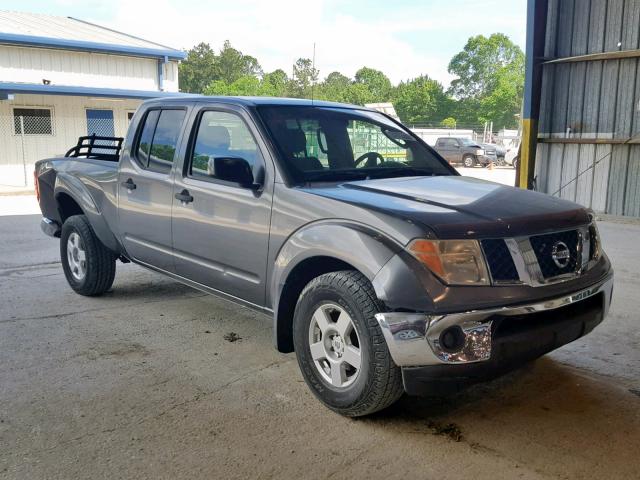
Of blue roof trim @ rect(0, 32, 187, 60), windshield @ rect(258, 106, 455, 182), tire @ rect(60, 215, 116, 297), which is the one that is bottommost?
tire @ rect(60, 215, 116, 297)

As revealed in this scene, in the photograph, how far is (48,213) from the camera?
6.61 metres

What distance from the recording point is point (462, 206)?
3467mm

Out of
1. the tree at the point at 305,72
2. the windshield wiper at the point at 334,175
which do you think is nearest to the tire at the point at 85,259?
the tree at the point at 305,72

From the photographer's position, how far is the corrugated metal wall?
11938mm

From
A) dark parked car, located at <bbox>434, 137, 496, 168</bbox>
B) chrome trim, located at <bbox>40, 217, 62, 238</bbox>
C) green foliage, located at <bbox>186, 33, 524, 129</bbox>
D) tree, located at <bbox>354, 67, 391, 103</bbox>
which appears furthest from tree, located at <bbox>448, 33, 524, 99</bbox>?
chrome trim, located at <bbox>40, 217, 62, 238</bbox>

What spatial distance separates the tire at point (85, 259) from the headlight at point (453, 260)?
373cm

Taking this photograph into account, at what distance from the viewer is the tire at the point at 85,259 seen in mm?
5934

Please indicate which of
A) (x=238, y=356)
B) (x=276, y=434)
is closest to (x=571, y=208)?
(x=276, y=434)

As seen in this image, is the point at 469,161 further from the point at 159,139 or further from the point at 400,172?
the point at 400,172

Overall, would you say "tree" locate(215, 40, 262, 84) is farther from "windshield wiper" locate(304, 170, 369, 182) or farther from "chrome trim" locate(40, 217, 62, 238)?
"windshield wiper" locate(304, 170, 369, 182)

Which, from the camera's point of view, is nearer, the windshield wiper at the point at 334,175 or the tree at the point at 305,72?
the windshield wiper at the point at 334,175

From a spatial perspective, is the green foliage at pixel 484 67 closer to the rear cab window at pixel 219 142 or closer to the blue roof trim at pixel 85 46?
the blue roof trim at pixel 85 46

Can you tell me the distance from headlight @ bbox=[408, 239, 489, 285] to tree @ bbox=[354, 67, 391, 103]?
10204 centimetres

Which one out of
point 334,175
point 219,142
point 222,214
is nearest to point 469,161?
point 219,142
